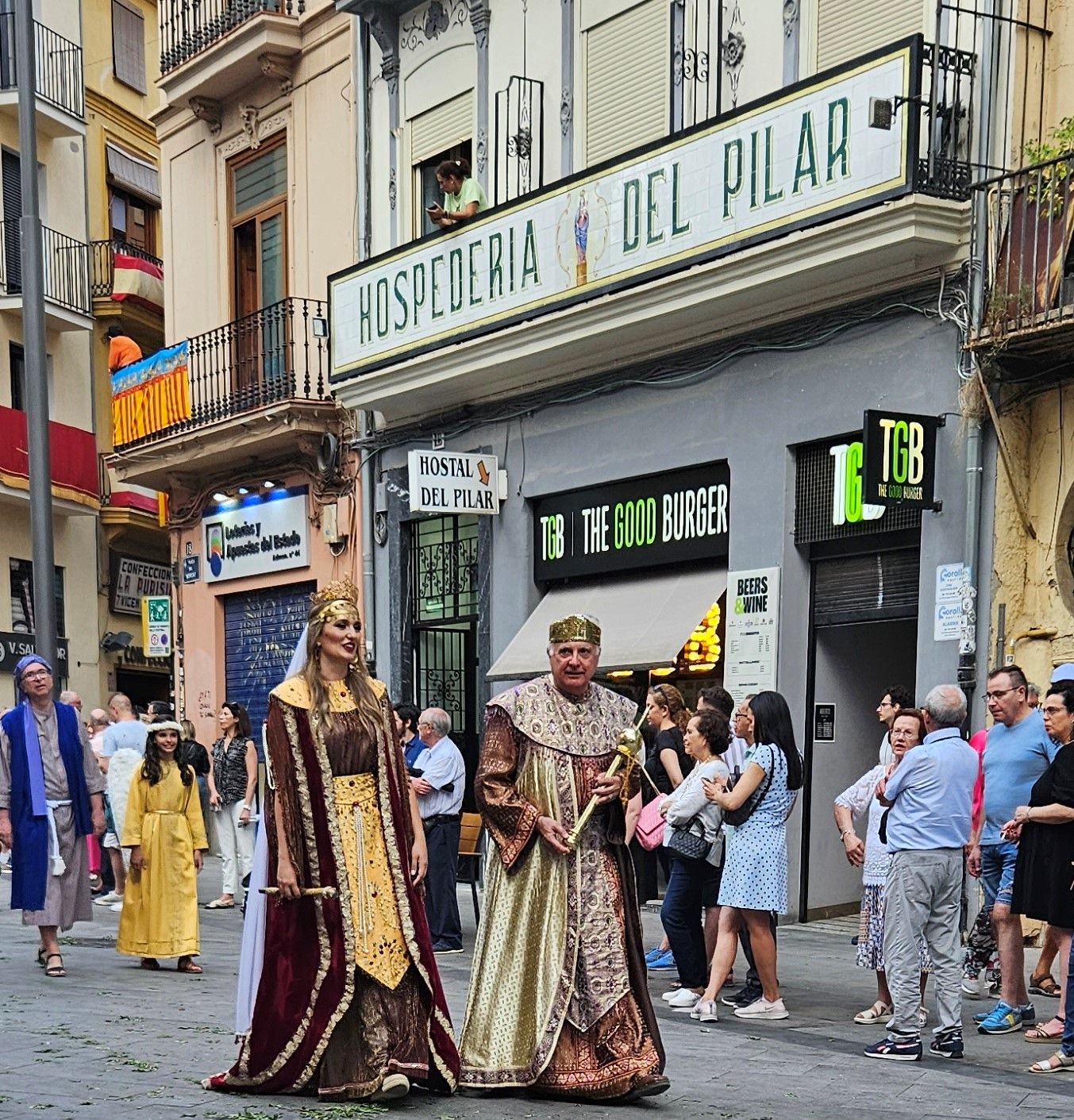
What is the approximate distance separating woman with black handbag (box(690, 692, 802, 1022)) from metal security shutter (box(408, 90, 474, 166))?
395 inches

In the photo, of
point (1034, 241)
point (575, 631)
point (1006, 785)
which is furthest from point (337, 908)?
point (1034, 241)

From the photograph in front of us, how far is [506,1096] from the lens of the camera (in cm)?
687

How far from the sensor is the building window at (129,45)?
31.5 meters

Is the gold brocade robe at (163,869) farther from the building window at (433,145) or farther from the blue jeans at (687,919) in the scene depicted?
the building window at (433,145)

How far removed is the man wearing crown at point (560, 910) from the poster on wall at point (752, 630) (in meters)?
6.54

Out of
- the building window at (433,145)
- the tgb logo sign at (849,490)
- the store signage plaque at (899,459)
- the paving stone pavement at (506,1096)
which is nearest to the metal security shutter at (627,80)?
the building window at (433,145)

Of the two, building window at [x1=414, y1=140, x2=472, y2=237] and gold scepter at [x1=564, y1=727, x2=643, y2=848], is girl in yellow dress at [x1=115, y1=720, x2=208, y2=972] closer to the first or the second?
gold scepter at [x1=564, y1=727, x2=643, y2=848]

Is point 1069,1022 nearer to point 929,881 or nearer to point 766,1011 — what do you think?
point 929,881

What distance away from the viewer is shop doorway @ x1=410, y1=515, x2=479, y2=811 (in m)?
18.0

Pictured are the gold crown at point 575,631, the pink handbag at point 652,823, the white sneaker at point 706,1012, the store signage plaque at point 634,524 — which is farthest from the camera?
the store signage plaque at point 634,524

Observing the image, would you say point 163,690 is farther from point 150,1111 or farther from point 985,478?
point 150,1111

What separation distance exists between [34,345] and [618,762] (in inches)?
411

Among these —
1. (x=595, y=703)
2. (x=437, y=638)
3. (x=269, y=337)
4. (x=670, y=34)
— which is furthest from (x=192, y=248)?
(x=595, y=703)

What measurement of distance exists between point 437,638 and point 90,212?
15320 mm
